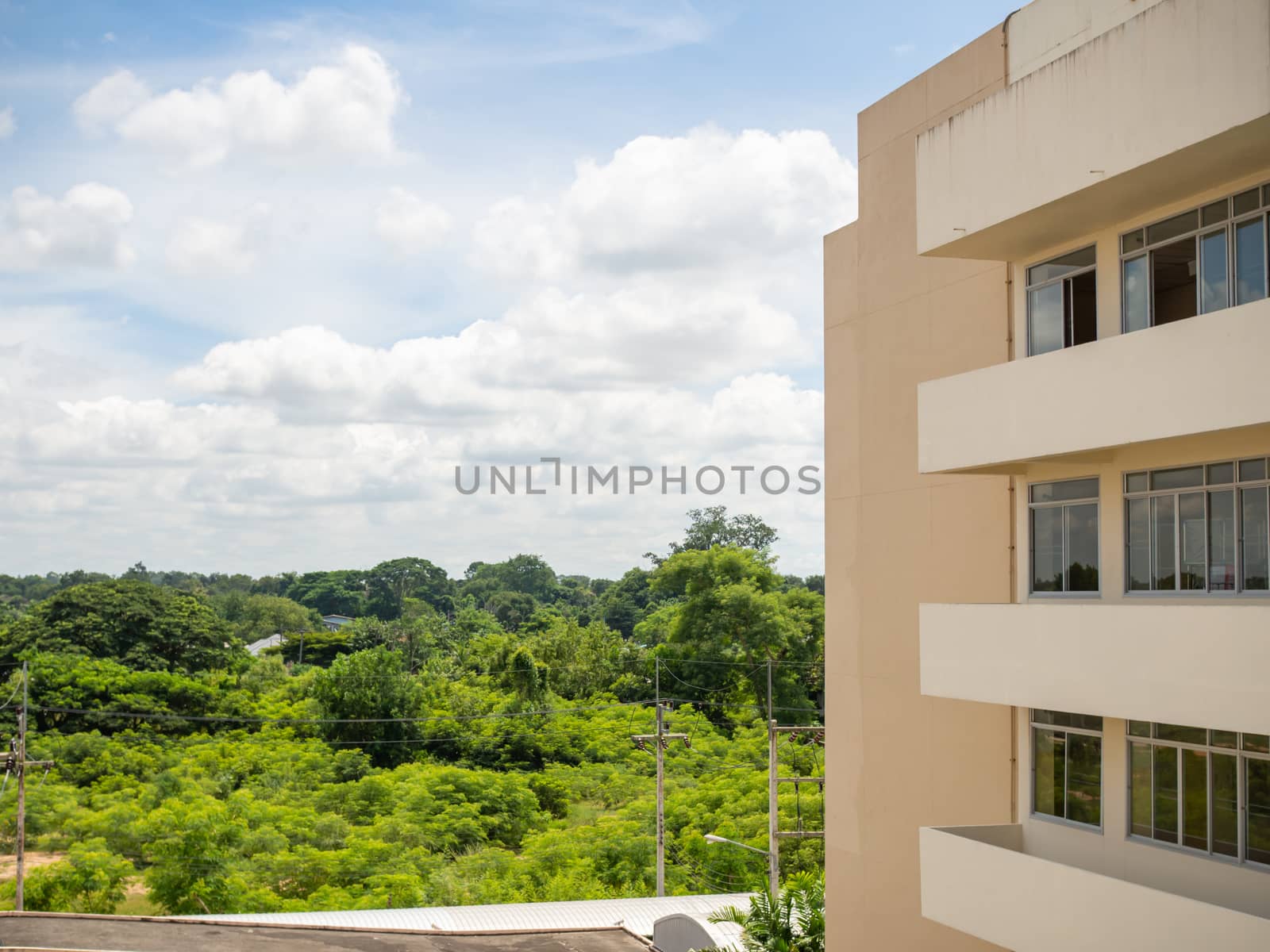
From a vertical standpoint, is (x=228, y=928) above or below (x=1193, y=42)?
below

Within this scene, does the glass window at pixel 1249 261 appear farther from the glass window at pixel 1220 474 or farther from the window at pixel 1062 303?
the window at pixel 1062 303

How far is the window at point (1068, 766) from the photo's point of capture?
33.5ft

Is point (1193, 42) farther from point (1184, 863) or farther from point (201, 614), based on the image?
point (201, 614)

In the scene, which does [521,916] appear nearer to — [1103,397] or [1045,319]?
[1045,319]

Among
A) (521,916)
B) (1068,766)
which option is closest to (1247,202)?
(1068,766)

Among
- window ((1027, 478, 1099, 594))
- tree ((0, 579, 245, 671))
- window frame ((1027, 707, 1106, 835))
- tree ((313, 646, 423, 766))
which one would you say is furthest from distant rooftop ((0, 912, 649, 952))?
tree ((0, 579, 245, 671))

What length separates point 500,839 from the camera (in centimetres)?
3741

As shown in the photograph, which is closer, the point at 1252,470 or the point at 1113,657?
the point at 1252,470

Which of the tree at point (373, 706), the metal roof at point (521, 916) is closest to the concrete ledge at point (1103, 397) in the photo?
the metal roof at point (521, 916)

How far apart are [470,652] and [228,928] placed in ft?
102

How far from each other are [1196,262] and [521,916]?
20.6 m

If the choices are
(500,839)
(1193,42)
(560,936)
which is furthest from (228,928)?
(1193,42)

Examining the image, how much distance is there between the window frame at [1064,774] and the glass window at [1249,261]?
12.4 feet

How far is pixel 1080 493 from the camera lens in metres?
10.6
